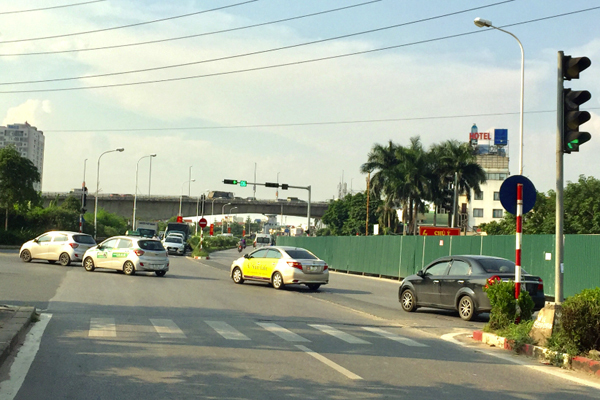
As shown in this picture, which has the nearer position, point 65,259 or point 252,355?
point 252,355

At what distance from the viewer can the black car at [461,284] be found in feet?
50.1

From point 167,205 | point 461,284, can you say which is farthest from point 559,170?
point 167,205

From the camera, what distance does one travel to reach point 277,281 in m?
23.1

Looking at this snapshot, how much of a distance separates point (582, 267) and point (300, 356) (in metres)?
15.4

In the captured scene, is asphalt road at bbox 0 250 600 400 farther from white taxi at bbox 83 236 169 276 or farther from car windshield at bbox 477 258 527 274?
white taxi at bbox 83 236 169 276

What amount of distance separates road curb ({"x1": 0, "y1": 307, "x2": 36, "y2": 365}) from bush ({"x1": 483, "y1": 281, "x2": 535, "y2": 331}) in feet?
25.4

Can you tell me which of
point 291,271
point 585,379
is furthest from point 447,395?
point 291,271

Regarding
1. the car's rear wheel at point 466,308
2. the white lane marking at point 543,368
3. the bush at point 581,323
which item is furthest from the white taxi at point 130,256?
the bush at point 581,323

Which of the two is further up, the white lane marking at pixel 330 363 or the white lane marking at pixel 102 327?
the white lane marking at pixel 330 363

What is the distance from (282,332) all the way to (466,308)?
5.32 metres

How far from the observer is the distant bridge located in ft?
305

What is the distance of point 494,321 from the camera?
12195 millimetres

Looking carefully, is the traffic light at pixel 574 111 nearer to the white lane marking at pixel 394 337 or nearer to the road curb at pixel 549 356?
the road curb at pixel 549 356

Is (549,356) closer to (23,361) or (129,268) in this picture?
(23,361)
